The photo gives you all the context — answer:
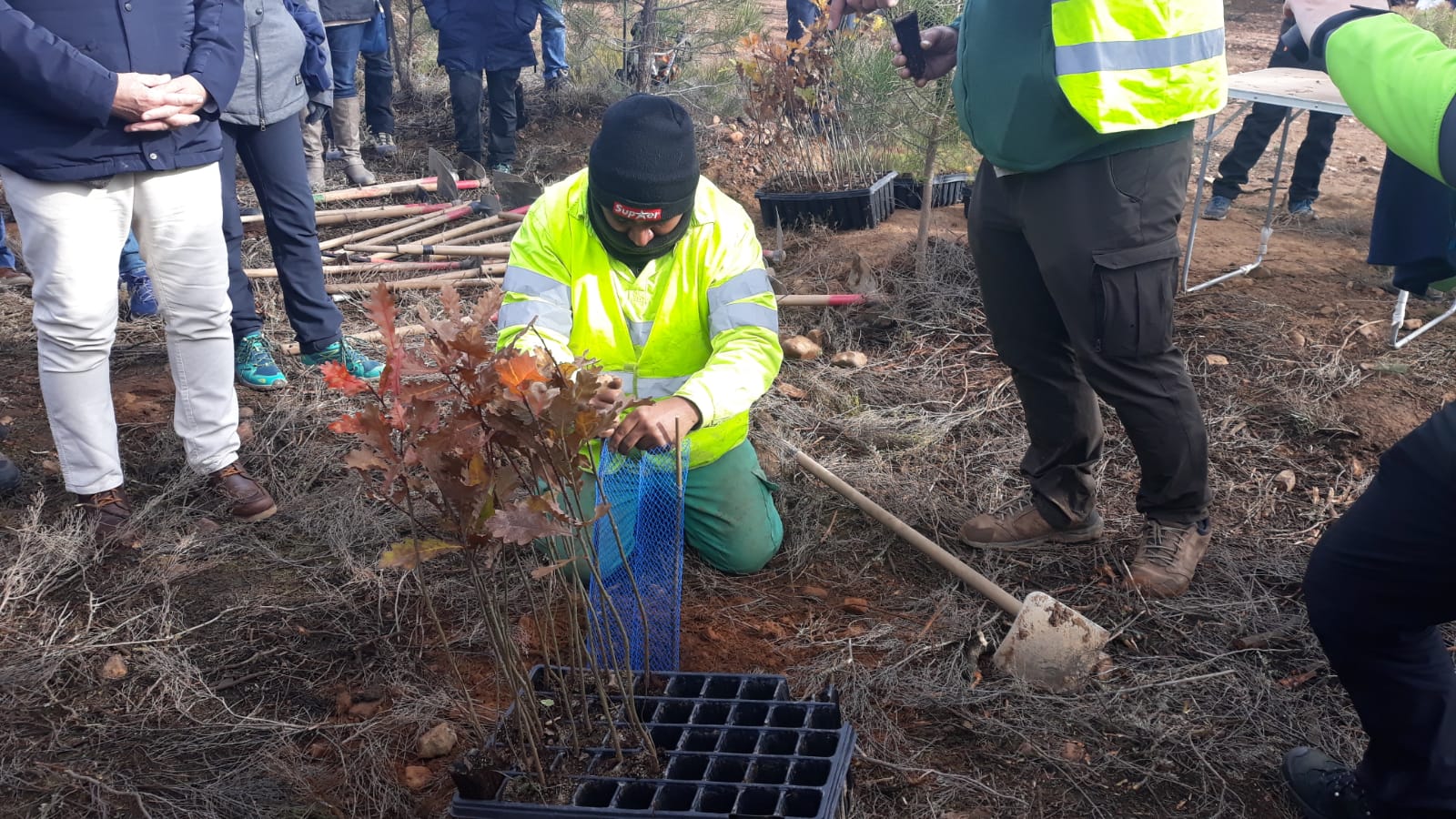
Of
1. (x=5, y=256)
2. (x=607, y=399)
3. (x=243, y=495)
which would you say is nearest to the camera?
(x=607, y=399)

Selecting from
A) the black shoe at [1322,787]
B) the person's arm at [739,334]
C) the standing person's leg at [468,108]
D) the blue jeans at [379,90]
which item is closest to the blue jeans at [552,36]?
the standing person's leg at [468,108]

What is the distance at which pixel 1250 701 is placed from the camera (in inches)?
97.0

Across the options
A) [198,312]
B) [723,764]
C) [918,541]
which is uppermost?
[198,312]

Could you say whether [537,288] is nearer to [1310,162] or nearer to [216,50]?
[216,50]

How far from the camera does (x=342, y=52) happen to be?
6.45m

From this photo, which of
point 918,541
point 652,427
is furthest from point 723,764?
point 918,541

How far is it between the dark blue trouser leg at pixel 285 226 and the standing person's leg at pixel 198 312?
69 cm

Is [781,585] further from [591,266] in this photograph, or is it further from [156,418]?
[156,418]

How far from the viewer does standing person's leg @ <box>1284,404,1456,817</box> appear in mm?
1613

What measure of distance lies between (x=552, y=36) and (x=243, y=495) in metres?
5.29

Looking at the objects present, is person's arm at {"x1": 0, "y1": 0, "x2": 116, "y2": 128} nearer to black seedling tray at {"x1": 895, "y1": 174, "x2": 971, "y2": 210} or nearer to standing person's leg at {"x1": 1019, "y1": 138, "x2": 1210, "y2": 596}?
standing person's leg at {"x1": 1019, "y1": 138, "x2": 1210, "y2": 596}

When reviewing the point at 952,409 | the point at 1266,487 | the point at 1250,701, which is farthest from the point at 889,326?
the point at 1250,701

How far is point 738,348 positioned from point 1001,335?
2.56ft

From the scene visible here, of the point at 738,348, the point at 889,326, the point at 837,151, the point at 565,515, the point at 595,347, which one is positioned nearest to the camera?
the point at 565,515
